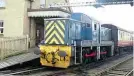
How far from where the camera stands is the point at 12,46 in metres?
15.5

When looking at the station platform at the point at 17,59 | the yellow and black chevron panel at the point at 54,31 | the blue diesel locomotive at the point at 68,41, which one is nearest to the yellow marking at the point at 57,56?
the blue diesel locomotive at the point at 68,41

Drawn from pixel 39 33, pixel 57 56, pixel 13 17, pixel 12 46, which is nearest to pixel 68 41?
pixel 57 56

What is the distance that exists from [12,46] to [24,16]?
4348mm

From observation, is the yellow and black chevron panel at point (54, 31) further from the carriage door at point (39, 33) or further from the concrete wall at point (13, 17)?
the carriage door at point (39, 33)

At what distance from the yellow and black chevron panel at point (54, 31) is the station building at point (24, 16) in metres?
4.38

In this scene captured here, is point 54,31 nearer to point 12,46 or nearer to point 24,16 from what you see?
point 12,46

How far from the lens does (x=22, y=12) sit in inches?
758

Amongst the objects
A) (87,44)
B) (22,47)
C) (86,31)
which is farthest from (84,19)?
(22,47)

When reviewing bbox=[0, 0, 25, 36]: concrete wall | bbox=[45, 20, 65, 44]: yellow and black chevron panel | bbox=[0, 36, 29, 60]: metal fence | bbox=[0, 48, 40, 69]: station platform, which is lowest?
bbox=[0, 48, 40, 69]: station platform

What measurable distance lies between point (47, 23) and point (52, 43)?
49.3 inches

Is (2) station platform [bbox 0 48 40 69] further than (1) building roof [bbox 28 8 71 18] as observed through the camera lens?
No

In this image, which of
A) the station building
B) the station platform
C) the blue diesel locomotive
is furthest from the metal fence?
the station building

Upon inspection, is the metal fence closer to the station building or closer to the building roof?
the station building

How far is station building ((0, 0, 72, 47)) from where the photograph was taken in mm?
19078
